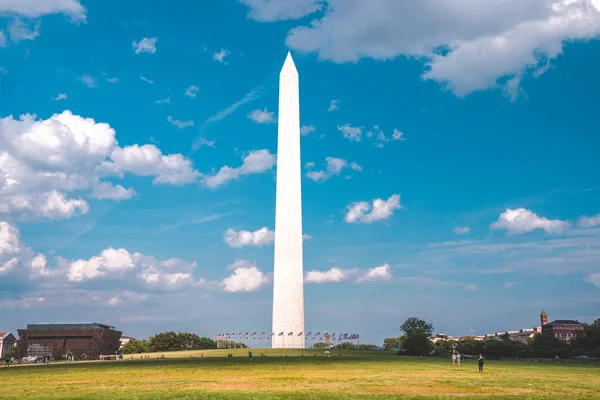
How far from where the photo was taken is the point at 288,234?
86125 mm

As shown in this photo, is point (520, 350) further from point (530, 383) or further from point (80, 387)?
point (80, 387)

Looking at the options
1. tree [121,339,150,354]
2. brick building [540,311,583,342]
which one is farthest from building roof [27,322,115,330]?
brick building [540,311,583,342]

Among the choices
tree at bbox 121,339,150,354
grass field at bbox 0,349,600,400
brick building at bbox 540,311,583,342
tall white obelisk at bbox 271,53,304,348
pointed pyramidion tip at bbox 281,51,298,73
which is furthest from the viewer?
brick building at bbox 540,311,583,342

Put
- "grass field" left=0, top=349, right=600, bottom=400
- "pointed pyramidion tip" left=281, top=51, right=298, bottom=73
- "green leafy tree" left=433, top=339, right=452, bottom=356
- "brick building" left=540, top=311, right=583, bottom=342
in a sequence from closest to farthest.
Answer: "grass field" left=0, top=349, right=600, bottom=400
"green leafy tree" left=433, top=339, right=452, bottom=356
"pointed pyramidion tip" left=281, top=51, right=298, bottom=73
"brick building" left=540, top=311, right=583, bottom=342

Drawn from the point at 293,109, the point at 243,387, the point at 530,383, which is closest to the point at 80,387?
the point at 243,387

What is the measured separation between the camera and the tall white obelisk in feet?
281

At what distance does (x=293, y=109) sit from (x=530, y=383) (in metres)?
61.5

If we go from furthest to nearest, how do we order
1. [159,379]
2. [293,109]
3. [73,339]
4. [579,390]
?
[73,339], [293,109], [159,379], [579,390]

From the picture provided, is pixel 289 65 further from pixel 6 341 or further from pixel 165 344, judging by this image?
pixel 6 341

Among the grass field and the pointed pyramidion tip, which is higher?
the pointed pyramidion tip

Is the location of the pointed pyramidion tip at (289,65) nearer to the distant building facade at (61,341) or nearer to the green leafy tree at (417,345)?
the green leafy tree at (417,345)

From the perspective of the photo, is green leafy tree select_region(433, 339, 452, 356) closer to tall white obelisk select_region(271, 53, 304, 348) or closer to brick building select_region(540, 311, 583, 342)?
tall white obelisk select_region(271, 53, 304, 348)

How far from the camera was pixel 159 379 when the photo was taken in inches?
1490

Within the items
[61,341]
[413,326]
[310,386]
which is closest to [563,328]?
[413,326]
